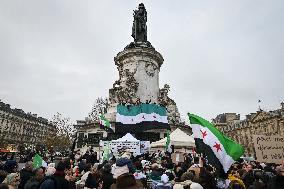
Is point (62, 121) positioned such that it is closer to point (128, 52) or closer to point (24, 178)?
point (128, 52)

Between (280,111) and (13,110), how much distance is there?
8860 centimetres

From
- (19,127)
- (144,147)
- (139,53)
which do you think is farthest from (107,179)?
(19,127)

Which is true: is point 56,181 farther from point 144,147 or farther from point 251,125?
point 251,125

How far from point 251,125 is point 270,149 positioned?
8244cm

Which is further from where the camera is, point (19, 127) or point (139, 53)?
point (19, 127)

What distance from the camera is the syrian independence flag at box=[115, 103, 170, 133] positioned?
87.0 feet

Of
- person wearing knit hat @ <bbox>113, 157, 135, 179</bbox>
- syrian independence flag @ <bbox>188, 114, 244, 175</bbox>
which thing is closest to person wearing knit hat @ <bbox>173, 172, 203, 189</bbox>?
syrian independence flag @ <bbox>188, 114, 244, 175</bbox>

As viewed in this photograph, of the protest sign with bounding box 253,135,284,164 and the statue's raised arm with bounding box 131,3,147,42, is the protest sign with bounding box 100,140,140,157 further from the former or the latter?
the statue's raised arm with bounding box 131,3,147,42

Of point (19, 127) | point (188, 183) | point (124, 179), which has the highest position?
point (19, 127)

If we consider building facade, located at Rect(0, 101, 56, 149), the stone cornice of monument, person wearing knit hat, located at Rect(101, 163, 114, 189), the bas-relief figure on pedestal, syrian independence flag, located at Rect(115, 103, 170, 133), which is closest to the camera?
person wearing knit hat, located at Rect(101, 163, 114, 189)

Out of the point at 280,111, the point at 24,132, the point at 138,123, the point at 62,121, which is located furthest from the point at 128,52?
the point at 24,132

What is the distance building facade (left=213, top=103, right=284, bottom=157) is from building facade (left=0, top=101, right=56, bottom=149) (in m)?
58.8

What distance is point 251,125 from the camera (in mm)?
84750

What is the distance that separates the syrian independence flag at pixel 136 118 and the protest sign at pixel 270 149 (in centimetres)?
1863
